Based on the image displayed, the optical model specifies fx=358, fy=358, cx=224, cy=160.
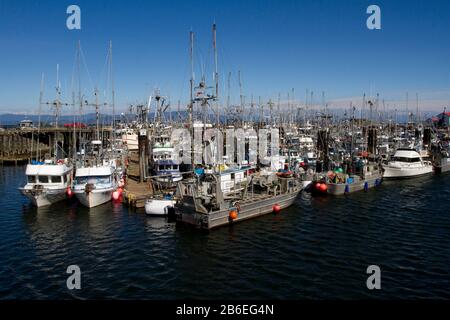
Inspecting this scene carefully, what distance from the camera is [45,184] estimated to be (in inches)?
1460

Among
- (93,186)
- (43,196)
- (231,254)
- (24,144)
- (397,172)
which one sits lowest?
(231,254)

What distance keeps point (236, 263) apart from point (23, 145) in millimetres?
82152

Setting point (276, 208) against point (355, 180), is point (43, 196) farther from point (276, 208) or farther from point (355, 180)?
point (355, 180)

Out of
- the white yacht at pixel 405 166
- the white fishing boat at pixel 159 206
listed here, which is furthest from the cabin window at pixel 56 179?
the white yacht at pixel 405 166

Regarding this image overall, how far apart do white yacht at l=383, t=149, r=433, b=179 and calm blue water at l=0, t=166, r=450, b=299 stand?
55.3 ft

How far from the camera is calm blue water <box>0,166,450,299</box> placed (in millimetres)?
19531

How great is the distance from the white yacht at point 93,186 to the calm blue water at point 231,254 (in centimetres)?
104

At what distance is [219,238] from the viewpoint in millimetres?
27406

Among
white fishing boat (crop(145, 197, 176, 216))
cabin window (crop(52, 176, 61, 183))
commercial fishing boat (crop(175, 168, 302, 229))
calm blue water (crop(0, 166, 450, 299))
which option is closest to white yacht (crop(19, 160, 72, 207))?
cabin window (crop(52, 176, 61, 183))

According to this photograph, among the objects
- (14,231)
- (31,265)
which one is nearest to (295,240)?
(31,265)

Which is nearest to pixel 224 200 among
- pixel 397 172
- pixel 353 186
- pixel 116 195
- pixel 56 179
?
pixel 116 195

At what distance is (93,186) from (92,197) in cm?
120
